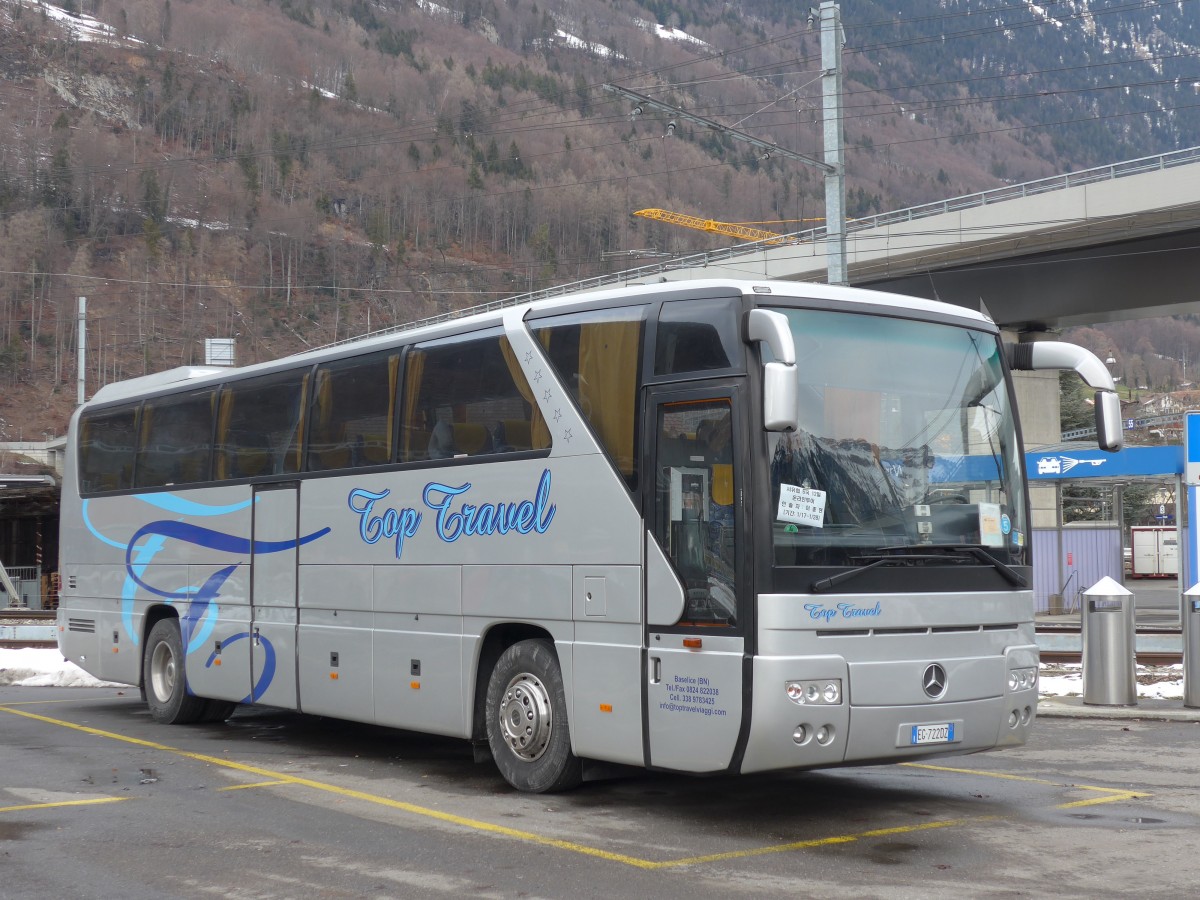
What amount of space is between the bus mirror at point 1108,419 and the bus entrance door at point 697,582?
2795mm

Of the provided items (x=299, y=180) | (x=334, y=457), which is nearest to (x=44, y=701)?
(x=334, y=457)

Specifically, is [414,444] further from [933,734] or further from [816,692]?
[933,734]

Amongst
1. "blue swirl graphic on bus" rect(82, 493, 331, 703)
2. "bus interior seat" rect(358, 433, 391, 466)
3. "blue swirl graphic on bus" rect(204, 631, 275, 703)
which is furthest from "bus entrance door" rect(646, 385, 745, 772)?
"blue swirl graphic on bus" rect(204, 631, 275, 703)

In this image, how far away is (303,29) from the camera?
613 feet

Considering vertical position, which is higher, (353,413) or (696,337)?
(696,337)

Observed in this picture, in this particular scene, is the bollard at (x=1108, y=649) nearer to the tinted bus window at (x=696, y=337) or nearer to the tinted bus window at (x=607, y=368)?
the tinted bus window at (x=607, y=368)

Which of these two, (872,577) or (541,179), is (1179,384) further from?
(872,577)

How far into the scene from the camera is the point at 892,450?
29.4 feet

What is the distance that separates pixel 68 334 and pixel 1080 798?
11785 cm

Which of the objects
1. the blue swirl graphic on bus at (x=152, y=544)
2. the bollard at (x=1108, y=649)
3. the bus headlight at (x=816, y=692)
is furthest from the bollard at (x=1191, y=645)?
the blue swirl graphic on bus at (x=152, y=544)

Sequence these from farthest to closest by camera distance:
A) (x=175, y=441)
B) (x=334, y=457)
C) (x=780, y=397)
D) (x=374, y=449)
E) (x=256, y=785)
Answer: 1. (x=175, y=441)
2. (x=334, y=457)
3. (x=374, y=449)
4. (x=256, y=785)
5. (x=780, y=397)

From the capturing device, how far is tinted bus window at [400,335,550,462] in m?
10.3

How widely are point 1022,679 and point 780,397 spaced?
2888mm

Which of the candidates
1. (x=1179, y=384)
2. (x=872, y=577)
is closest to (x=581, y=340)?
(x=872, y=577)
